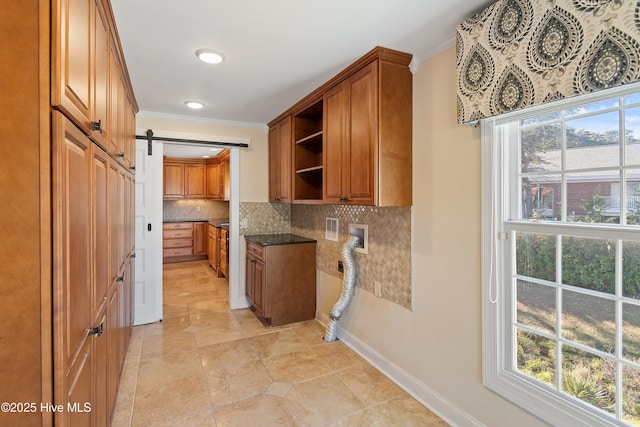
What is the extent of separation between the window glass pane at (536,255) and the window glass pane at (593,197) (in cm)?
16

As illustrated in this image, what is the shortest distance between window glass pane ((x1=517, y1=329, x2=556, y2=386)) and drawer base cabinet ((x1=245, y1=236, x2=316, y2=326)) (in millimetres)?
2313

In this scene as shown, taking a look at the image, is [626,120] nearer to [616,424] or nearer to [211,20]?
[616,424]

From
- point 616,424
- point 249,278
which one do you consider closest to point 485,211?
point 616,424

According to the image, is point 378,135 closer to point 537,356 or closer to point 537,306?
point 537,306

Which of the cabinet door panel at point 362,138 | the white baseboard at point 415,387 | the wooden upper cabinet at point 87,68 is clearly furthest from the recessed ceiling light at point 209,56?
the white baseboard at point 415,387

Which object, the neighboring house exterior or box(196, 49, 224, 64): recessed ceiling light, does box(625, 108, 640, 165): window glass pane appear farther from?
box(196, 49, 224, 64): recessed ceiling light

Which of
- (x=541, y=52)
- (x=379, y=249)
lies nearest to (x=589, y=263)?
(x=541, y=52)

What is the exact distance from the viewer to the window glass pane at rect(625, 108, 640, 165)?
4.11ft

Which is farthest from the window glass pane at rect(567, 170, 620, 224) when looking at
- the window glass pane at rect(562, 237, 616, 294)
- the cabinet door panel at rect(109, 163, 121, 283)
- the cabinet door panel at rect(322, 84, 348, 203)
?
the cabinet door panel at rect(109, 163, 121, 283)

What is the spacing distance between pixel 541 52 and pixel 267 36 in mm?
1462

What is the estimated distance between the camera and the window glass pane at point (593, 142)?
1.32m

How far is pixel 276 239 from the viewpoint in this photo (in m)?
Answer: 3.80

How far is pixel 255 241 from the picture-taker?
3699 millimetres

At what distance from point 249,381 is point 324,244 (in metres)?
1.58
